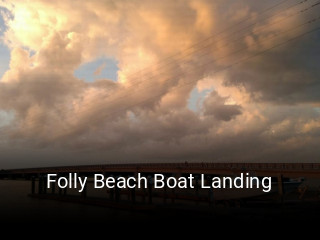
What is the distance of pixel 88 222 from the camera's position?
35.2 m

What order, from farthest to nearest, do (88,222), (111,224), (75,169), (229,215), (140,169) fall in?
1. (75,169)
2. (140,169)
3. (88,222)
4. (111,224)
5. (229,215)

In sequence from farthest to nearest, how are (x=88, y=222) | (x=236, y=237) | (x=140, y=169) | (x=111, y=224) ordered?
1. (x=140, y=169)
2. (x=88, y=222)
3. (x=111, y=224)
4. (x=236, y=237)

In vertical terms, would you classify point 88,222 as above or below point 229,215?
below

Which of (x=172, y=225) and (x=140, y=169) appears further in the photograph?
(x=140, y=169)

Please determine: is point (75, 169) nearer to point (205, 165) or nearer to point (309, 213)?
point (205, 165)

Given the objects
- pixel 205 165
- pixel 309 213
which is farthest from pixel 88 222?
pixel 205 165

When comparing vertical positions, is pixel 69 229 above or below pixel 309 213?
below

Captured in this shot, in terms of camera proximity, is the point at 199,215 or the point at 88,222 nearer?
the point at 199,215

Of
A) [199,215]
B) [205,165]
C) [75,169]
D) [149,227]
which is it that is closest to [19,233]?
[149,227]

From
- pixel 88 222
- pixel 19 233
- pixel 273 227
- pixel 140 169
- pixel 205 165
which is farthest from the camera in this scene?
pixel 140 169

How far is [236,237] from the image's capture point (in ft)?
71.6

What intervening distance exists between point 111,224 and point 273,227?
1772 cm

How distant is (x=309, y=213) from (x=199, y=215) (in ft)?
34.6

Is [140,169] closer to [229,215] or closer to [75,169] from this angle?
[75,169]
